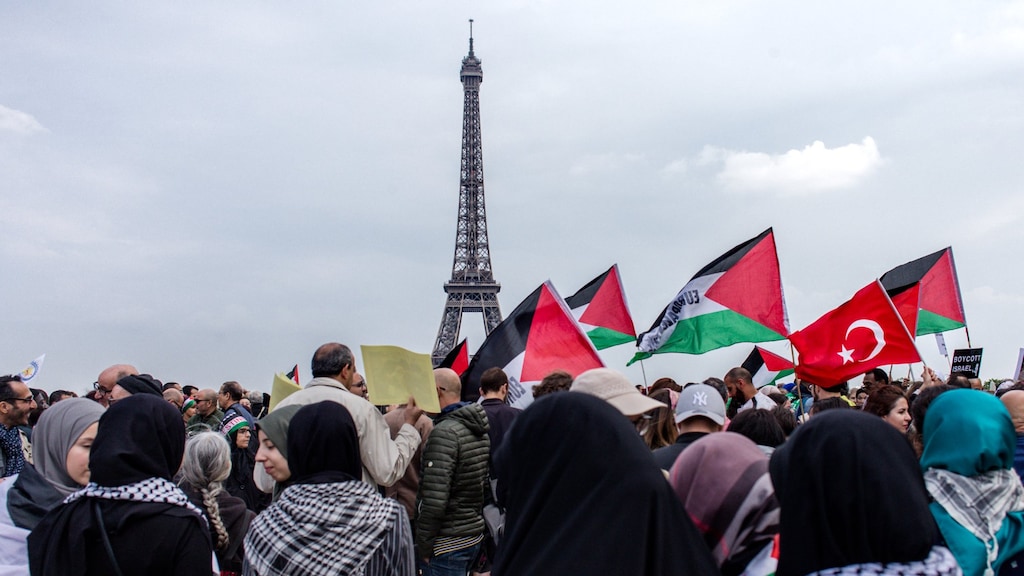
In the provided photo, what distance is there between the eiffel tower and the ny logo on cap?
5914 centimetres

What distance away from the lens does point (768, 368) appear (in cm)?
1454

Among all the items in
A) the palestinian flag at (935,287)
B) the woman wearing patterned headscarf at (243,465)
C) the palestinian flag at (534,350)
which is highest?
the palestinian flag at (935,287)

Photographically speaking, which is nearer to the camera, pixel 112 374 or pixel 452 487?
pixel 452 487

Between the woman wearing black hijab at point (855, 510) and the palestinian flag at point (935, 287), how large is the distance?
9.29 metres

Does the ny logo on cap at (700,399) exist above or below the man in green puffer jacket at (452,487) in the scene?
A: above

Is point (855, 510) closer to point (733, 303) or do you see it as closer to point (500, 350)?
point (500, 350)

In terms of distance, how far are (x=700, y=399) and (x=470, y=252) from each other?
6433 centimetres

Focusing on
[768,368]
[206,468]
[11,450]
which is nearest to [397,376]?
[206,468]

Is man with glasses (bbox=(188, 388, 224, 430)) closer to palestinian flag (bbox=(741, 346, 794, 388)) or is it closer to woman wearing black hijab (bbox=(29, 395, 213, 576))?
woman wearing black hijab (bbox=(29, 395, 213, 576))

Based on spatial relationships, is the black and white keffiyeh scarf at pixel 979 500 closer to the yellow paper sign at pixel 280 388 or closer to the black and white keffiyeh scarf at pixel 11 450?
the yellow paper sign at pixel 280 388

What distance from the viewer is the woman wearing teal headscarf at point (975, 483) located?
384 centimetres

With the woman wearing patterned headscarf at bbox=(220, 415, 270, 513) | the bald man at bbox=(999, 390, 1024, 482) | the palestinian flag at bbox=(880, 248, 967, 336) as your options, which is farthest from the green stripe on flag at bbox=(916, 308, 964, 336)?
the woman wearing patterned headscarf at bbox=(220, 415, 270, 513)

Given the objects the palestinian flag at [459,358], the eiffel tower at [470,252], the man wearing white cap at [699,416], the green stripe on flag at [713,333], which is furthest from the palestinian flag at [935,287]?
the eiffel tower at [470,252]

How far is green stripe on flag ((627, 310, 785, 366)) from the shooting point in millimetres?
9102
